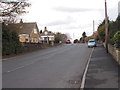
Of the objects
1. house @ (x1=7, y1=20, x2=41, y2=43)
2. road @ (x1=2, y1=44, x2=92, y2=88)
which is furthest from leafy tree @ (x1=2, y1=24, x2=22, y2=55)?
house @ (x1=7, y1=20, x2=41, y2=43)

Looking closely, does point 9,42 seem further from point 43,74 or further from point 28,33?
point 28,33

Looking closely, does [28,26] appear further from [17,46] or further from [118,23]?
[118,23]

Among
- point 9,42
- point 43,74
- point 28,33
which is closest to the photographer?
point 43,74

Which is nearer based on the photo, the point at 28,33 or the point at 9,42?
the point at 9,42

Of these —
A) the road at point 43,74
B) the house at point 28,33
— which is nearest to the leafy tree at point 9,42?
the road at point 43,74

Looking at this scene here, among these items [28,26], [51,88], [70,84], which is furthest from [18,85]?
[28,26]

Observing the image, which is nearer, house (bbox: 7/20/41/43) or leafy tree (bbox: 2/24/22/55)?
leafy tree (bbox: 2/24/22/55)

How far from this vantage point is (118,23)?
19.6m

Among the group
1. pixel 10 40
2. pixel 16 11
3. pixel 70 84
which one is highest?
pixel 16 11

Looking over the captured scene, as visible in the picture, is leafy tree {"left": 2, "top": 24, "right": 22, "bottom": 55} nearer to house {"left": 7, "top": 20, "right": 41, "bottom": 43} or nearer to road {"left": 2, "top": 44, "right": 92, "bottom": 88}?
road {"left": 2, "top": 44, "right": 92, "bottom": 88}

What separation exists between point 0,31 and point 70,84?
68.8 ft

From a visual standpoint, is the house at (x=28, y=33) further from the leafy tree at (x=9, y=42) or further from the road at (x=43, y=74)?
the road at (x=43, y=74)

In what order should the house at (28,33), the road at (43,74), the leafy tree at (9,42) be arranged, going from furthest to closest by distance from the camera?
the house at (28,33) → the leafy tree at (9,42) → the road at (43,74)

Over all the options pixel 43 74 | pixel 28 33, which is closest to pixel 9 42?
pixel 43 74
